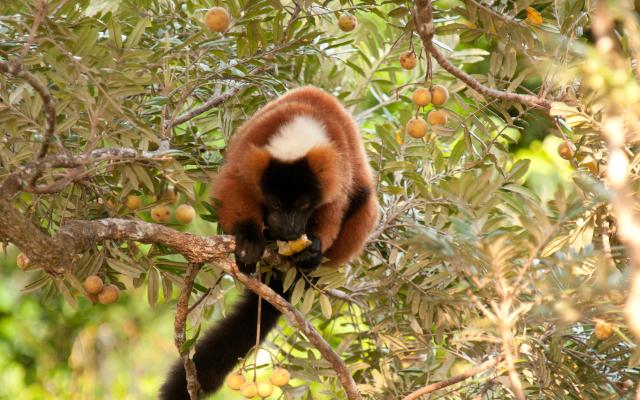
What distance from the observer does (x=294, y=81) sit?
16.5ft

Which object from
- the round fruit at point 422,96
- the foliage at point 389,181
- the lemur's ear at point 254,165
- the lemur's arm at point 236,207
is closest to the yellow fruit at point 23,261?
the foliage at point 389,181

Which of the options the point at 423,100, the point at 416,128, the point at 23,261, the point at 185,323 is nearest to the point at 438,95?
the point at 423,100

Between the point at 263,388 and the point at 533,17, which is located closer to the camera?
the point at 263,388

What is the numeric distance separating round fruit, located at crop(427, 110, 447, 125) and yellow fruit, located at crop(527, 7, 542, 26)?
25.7 inches

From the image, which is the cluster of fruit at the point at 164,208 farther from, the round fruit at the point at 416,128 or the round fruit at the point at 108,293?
the round fruit at the point at 416,128

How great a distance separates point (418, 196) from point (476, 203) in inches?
41.0

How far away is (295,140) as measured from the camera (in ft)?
12.9

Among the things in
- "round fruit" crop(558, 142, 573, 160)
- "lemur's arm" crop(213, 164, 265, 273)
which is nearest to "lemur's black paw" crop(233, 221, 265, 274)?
"lemur's arm" crop(213, 164, 265, 273)

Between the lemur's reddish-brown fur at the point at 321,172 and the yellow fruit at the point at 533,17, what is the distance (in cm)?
111

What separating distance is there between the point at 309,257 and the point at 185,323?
75 cm

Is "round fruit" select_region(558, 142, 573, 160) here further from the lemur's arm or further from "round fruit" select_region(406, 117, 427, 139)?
the lemur's arm

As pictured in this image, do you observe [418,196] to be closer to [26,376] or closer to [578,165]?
[578,165]

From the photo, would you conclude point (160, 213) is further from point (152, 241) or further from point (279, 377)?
point (279, 377)

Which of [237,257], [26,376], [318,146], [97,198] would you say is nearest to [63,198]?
[97,198]
